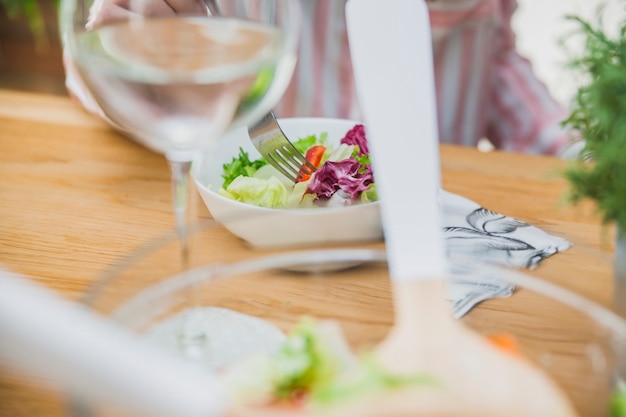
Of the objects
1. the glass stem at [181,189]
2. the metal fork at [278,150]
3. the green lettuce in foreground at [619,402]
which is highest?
the glass stem at [181,189]

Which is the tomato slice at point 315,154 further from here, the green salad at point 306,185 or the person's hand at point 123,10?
the person's hand at point 123,10

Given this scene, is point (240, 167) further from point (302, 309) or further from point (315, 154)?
point (302, 309)

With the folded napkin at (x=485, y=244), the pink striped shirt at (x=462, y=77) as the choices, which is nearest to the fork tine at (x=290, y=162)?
the folded napkin at (x=485, y=244)

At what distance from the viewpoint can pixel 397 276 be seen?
0.44 meters

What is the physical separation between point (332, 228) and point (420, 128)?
15 centimetres

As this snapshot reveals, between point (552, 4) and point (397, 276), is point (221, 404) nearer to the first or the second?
point (397, 276)

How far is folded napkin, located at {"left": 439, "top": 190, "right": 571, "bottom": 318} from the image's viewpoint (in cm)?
54

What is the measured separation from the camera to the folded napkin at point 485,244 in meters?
0.54

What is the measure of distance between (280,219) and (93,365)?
1.04 ft

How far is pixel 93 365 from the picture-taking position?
266 mm

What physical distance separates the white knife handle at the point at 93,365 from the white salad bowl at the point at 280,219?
0.83 ft

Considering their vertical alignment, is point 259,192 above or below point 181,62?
below

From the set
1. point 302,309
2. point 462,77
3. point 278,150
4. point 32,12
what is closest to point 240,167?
point 278,150

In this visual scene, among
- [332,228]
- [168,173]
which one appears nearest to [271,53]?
[332,228]
